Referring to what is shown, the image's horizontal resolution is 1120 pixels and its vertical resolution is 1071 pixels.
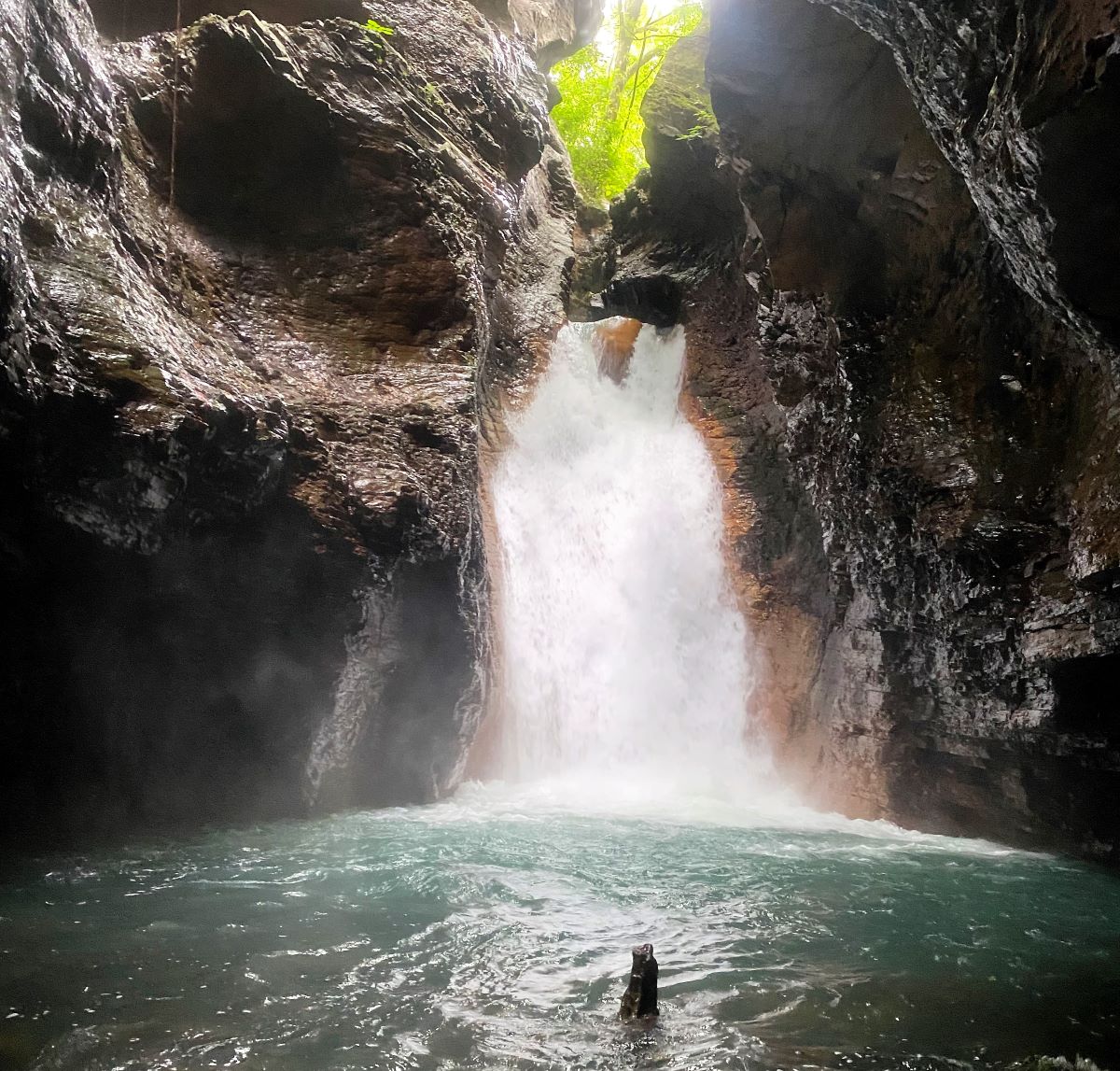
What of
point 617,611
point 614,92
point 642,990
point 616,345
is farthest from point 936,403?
point 614,92

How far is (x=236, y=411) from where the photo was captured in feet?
24.8

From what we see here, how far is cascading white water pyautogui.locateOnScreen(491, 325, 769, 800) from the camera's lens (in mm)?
12109

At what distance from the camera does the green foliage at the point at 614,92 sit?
21.8 m

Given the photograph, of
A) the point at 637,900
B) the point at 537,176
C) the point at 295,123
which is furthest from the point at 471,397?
the point at 537,176

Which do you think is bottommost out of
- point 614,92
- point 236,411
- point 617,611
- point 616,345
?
point 617,611

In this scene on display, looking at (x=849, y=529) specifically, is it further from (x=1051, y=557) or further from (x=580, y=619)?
(x=580, y=619)

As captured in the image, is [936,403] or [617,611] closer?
[936,403]

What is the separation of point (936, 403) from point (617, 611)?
19.1ft

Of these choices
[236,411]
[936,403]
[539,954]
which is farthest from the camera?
[936,403]

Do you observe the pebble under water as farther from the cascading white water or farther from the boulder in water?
the cascading white water

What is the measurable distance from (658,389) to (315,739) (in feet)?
29.9

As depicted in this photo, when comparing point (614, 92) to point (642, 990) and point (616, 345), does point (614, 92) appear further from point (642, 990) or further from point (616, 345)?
point (642, 990)

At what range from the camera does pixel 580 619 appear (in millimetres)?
12977

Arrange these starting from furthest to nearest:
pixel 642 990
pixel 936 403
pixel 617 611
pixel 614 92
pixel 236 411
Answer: pixel 614 92 < pixel 617 611 < pixel 936 403 < pixel 236 411 < pixel 642 990
